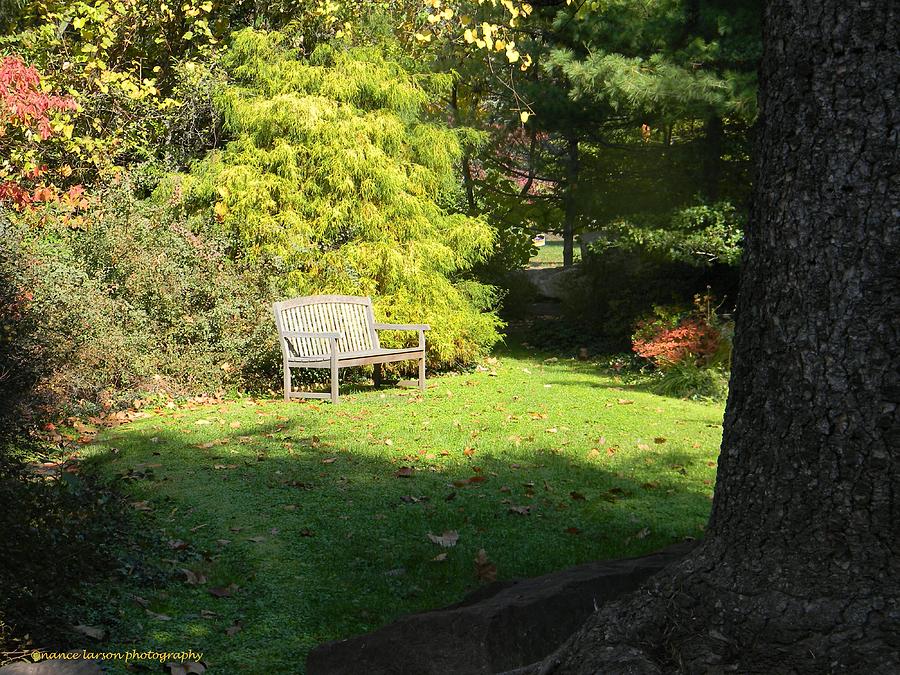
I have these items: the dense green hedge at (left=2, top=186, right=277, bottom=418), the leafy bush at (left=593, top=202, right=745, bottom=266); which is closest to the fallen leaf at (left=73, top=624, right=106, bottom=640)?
the dense green hedge at (left=2, top=186, right=277, bottom=418)

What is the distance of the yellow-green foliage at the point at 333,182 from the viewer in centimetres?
1138

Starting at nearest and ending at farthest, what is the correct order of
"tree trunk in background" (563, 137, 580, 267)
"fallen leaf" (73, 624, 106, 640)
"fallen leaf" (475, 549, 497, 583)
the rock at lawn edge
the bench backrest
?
the rock at lawn edge
"fallen leaf" (73, 624, 106, 640)
"fallen leaf" (475, 549, 497, 583)
the bench backrest
"tree trunk in background" (563, 137, 580, 267)

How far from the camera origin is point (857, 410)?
2.41 meters

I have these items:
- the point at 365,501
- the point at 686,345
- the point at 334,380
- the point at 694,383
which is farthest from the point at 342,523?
the point at 686,345

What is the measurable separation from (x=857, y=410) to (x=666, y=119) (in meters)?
11.0

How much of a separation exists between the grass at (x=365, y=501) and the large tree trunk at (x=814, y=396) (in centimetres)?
193

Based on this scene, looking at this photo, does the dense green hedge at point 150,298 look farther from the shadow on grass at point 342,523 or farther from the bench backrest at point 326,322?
the shadow on grass at point 342,523

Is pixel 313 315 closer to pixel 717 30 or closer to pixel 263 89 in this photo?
pixel 263 89

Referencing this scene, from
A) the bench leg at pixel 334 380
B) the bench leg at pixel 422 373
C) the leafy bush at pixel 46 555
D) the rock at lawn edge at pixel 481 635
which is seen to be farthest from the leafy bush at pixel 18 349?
the bench leg at pixel 422 373

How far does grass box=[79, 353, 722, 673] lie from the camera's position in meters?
4.17

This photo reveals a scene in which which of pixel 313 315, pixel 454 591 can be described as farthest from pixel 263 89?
pixel 454 591

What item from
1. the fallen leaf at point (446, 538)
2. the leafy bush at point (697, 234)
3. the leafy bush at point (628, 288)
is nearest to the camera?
the fallen leaf at point (446, 538)

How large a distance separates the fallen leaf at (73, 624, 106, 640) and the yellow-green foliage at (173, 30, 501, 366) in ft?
25.9

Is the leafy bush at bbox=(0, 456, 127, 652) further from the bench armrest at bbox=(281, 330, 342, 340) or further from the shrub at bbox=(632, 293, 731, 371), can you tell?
the shrub at bbox=(632, 293, 731, 371)
